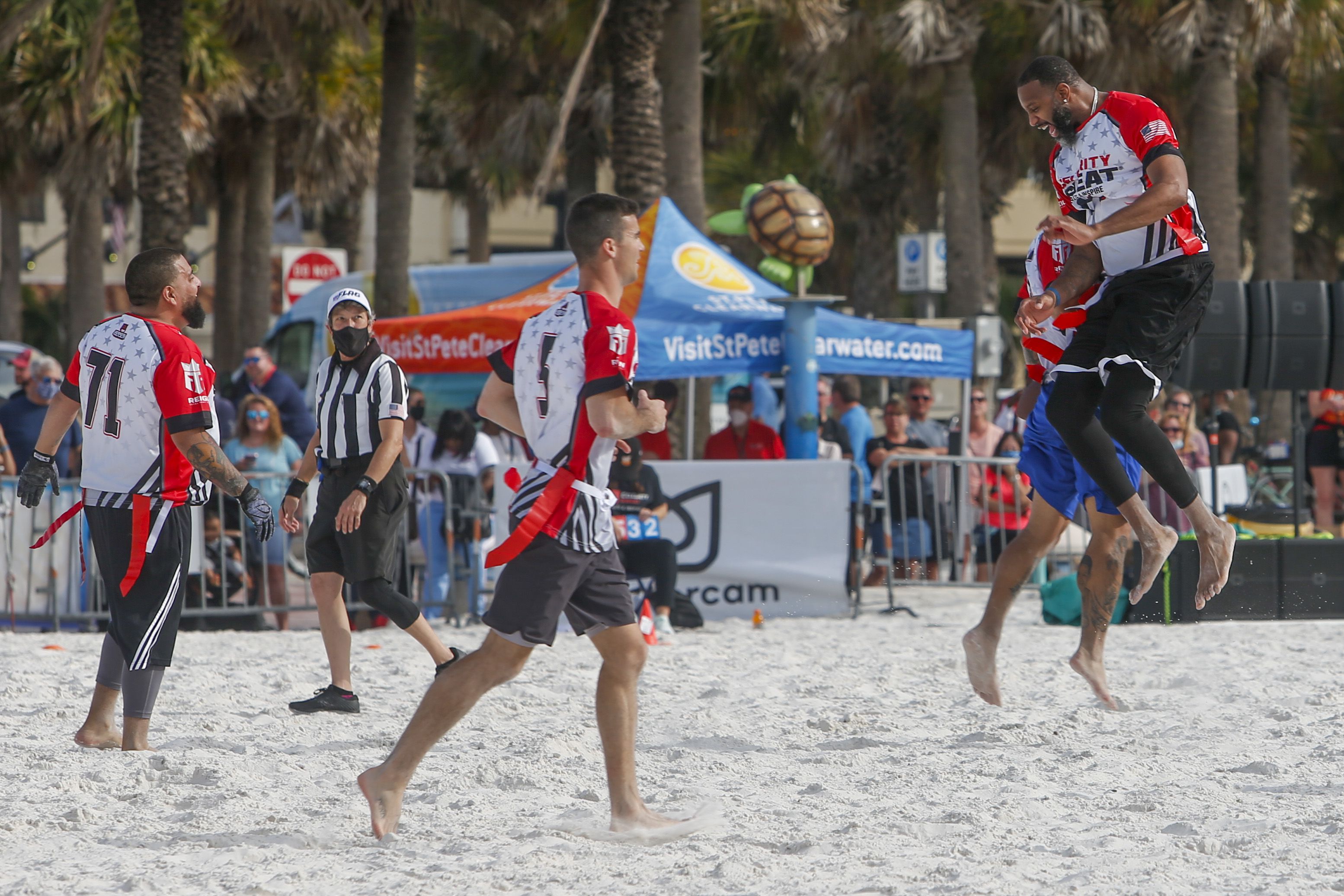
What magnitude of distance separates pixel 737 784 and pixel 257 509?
1.84 m

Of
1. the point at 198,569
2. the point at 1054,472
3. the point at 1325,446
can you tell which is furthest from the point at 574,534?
the point at 1325,446

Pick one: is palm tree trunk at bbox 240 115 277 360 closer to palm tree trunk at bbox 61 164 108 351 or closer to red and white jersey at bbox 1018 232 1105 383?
palm tree trunk at bbox 61 164 108 351

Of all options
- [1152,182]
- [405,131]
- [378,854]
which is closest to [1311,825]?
[1152,182]

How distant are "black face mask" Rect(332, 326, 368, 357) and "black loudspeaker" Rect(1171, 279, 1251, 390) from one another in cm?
500

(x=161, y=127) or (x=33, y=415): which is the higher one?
(x=161, y=127)

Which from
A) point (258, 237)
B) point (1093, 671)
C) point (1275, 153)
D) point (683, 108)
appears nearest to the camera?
point (1093, 671)

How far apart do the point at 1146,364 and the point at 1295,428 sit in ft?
16.8

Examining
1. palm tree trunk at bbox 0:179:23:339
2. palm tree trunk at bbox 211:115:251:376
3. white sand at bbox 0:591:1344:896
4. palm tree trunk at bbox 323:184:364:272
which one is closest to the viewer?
white sand at bbox 0:591:1344:896

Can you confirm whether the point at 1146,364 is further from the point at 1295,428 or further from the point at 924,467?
the point at 924,467

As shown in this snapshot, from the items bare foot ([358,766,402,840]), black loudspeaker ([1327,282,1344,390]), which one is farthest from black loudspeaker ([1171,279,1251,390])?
bare foot ([358,766,402,840])

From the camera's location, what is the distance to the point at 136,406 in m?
5.50

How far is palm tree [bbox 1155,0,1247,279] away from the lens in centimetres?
1830

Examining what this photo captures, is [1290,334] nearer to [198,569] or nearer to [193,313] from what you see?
[193,313]

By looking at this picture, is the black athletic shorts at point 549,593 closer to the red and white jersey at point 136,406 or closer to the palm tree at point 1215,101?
the red and white jersey at point 136,406
